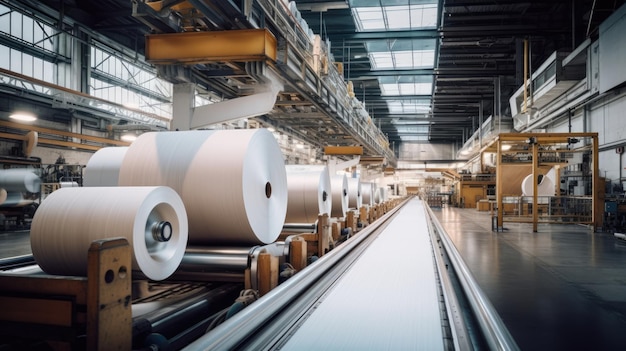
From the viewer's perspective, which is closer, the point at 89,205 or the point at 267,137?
the point at 89,205

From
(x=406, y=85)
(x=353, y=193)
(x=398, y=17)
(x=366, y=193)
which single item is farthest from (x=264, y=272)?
(x=406, y=85)

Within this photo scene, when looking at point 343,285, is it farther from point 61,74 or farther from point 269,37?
point 61,74

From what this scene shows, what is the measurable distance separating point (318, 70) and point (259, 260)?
16.3 feet

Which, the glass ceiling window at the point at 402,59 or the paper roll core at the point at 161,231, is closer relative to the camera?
the paper roll core at the point at 161,231

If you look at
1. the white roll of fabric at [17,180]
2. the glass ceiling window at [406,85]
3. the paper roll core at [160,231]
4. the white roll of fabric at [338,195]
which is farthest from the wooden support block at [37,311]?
the glass ceiling window at [406,85]

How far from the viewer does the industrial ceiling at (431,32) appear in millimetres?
10594

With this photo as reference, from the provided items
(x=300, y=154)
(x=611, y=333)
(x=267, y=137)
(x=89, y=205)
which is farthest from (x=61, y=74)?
(x=611, y=333)

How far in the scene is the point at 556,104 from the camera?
1227 centimetres

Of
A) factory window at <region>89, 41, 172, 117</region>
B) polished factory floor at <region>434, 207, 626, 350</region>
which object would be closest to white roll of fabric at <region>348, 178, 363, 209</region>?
polished factory floor at <region>434, 207, 626, 350</region>

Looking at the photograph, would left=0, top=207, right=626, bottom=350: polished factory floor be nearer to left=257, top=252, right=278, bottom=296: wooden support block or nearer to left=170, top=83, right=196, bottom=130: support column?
left=257, top=252, right=278, bottom=296: wooden support block

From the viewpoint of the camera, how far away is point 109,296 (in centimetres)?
146

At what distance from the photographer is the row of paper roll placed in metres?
2.06

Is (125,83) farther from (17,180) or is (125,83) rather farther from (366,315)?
(366,315)

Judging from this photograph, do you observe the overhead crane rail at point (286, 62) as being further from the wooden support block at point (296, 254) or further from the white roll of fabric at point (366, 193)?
the wooden support block at point (296, 254)
